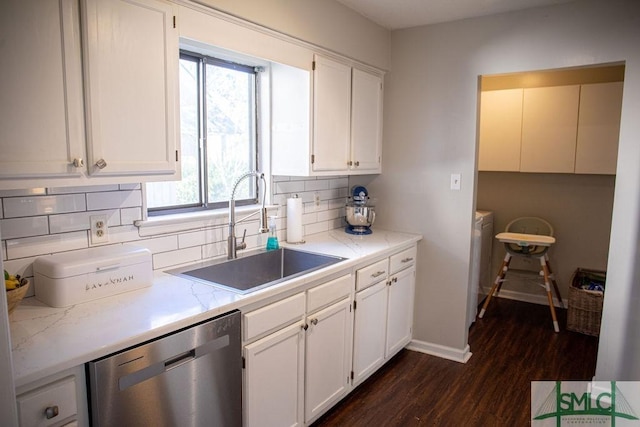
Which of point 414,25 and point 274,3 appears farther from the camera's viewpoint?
point 414,25

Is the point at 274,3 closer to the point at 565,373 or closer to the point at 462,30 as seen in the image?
the point at 462,30

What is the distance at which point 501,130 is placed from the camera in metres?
4.23

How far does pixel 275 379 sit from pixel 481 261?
2.80 metres

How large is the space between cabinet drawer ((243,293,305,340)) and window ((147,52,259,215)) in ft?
2.57

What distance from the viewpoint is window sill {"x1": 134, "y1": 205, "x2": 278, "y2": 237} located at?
Answer: 2.08 meters

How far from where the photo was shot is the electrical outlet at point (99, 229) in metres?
1.88

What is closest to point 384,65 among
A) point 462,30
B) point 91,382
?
point 462,30

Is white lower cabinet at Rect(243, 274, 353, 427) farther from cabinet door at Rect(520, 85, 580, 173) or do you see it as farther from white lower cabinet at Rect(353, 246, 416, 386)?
cabinet door at Rect(520, 85, 580, 173)

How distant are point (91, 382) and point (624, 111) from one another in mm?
2937

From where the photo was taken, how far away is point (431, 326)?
11.1 feet

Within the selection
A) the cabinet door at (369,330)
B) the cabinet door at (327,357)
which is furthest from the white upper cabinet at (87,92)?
the cabinet door at (369,330)

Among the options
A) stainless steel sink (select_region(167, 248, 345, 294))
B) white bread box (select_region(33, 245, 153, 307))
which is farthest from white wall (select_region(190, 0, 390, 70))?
stainless steel sink (select_region(167, 248, 345, 294))

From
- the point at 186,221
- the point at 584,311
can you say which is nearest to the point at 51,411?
the point at 186,221

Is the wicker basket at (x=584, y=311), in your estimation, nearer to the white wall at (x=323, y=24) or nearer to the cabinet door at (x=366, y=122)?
the cabinet door at (x=366, y=122)
